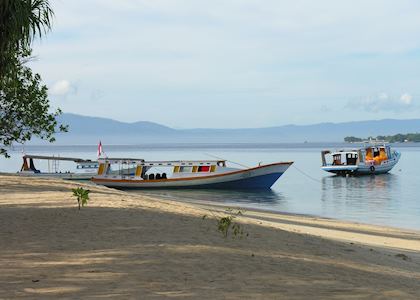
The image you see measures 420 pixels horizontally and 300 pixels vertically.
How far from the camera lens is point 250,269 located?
320 inches

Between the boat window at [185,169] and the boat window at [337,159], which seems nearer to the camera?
the boat window at [185,169]

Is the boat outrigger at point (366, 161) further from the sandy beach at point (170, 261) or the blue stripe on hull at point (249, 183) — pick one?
the sandy beach at point (170, 261)

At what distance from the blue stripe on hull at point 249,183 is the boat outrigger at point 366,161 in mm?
20392

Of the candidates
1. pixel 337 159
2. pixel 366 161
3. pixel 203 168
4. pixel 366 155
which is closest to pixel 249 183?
pixel 203 168

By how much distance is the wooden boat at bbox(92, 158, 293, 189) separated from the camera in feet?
133

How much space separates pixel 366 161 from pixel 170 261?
5652 cm

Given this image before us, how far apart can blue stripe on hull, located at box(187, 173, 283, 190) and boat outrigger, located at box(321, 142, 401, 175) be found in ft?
66.9

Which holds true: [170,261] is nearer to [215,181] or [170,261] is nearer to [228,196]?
[228,196]

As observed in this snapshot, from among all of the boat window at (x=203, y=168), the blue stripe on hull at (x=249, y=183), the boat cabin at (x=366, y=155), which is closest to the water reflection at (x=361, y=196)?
the boat cabin at (x=366, y=155)

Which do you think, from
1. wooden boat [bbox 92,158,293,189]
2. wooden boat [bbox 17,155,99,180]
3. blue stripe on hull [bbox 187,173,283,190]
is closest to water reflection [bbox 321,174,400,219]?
blue stripe on hull [bbox 187,173,283,190]

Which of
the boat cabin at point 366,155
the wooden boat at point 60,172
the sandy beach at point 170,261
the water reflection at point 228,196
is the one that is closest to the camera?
the sandy beach at point 170,261

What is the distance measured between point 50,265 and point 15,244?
159cm

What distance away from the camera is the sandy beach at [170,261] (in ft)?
22.6

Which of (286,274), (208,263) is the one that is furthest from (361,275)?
(208,263)
